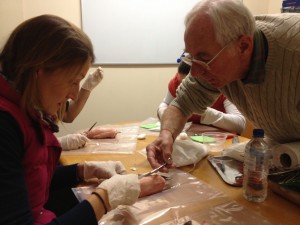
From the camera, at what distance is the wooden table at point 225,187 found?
0.81m

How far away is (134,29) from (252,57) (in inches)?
83.9

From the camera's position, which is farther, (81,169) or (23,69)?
(81,169)

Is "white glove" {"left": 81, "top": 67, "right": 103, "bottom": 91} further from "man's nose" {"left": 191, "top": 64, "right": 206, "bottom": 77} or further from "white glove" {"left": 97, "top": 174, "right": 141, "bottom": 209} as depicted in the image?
"white glove" {"left": 97, "top": 174, "right": 141, "bottom": 209}

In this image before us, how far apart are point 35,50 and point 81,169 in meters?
0.52

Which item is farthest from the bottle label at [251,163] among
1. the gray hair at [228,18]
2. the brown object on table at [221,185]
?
the gray hair at [228,18]

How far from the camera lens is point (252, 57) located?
106cm

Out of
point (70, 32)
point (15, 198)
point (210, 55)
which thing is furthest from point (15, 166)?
point (210, 55)

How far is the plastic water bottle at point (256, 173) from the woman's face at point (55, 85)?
566 millimetres

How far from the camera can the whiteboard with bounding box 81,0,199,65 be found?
2.88m

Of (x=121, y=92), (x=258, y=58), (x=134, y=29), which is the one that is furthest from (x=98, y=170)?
(x=134, y=29)

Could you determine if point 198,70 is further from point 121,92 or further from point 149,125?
point 121,92

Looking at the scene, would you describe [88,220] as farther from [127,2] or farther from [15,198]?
[127,2]

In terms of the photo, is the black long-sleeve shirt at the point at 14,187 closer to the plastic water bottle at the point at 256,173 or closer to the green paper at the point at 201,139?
the plastic water bottle at the point at 256,173

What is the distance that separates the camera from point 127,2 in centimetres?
293
